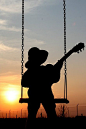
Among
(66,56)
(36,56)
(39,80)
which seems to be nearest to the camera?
(39,80)

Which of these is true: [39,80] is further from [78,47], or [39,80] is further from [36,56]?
[78,47]

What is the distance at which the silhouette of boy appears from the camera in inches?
315

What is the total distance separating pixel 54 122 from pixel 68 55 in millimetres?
1684

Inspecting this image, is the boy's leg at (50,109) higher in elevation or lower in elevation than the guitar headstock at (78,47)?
lower

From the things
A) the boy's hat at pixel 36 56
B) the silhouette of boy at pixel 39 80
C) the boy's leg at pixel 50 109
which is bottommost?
the boy's leg at pixel 50 109

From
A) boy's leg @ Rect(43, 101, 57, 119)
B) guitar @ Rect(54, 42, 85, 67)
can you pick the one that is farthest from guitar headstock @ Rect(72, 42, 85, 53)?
boy's leg @ Rect(43, 101, 57, 119)

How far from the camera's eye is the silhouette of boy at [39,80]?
7.99 metres

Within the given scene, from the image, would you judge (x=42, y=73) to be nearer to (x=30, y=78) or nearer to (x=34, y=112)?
(x=30, y=78)

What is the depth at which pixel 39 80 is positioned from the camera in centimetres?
800

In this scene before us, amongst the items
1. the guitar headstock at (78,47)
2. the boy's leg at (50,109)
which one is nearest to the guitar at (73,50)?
the guitar headstock at (78,47)

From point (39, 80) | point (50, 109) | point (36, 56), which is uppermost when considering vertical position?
point (36, 56)

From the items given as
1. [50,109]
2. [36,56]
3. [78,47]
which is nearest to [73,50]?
[78,47]

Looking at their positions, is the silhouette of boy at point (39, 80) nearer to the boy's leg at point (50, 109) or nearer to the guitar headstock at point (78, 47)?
the boy's leg at point (50, 109)

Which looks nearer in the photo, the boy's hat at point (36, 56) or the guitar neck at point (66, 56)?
the boy's hat at point (36, 56)
